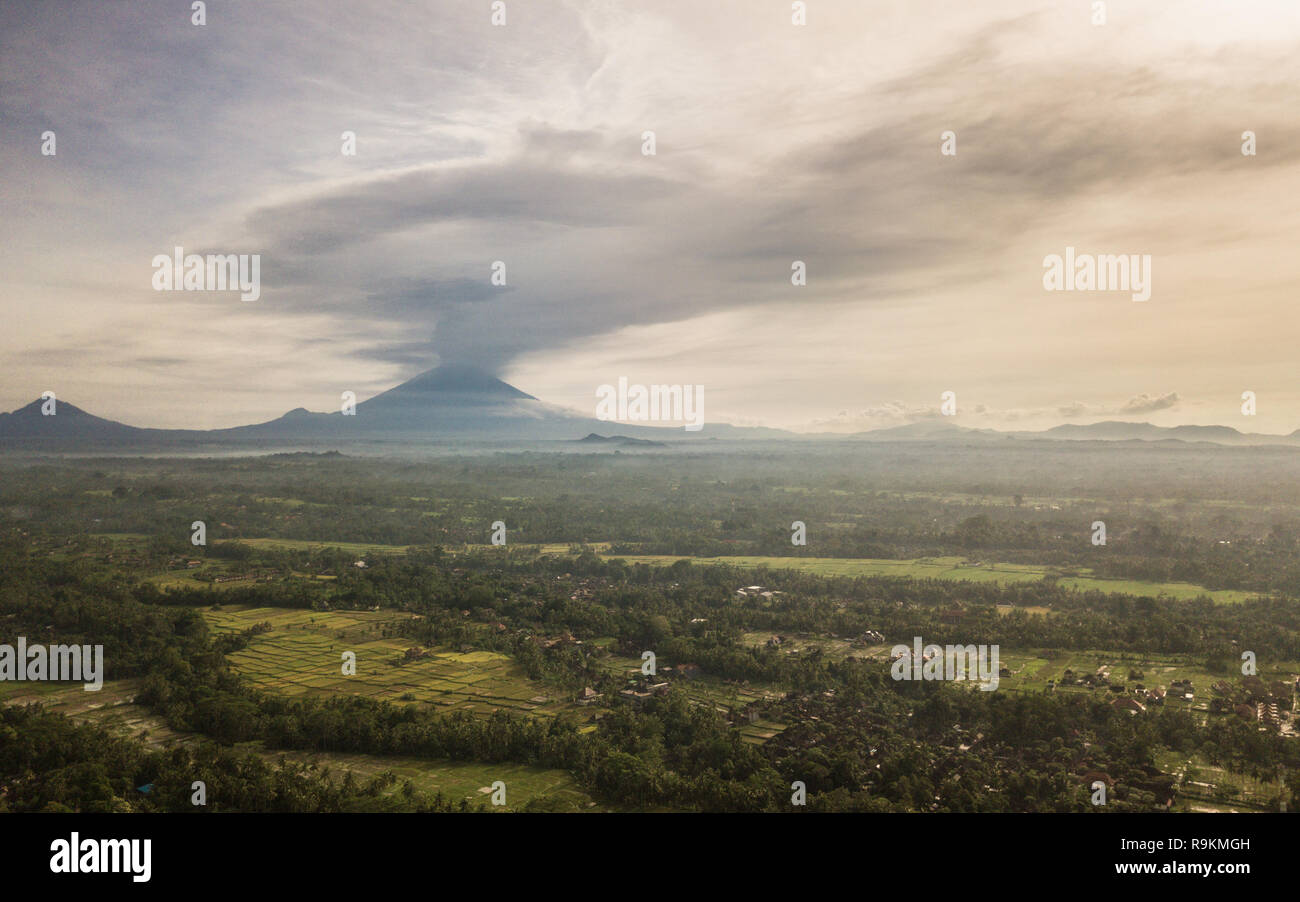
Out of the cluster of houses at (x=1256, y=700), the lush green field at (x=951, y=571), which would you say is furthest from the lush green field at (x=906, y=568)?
the cluster of houses at (x=1256, y=700)

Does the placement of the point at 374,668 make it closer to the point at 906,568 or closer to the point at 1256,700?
the point at 1256,700

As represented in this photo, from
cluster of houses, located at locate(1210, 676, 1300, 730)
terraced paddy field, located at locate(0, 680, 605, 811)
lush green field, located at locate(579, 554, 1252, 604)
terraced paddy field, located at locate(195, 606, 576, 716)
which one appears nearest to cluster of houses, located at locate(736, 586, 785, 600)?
lush green field, located at locate(579, 554, 1252, 604)

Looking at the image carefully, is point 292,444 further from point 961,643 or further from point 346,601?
point 961,643

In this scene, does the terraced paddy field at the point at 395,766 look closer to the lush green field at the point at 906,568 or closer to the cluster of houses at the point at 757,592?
the lush green field at the point at 906,568

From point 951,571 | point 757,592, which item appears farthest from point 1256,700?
point 951,571

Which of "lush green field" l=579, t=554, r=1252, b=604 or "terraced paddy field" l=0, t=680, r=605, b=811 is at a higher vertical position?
"lush green field" l=579, t=554, r=1252, b=604

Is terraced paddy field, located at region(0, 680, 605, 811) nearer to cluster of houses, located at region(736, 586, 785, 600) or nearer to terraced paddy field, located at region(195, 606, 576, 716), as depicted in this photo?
terraced paddy field, located at region(195, 606, 576, 716)
